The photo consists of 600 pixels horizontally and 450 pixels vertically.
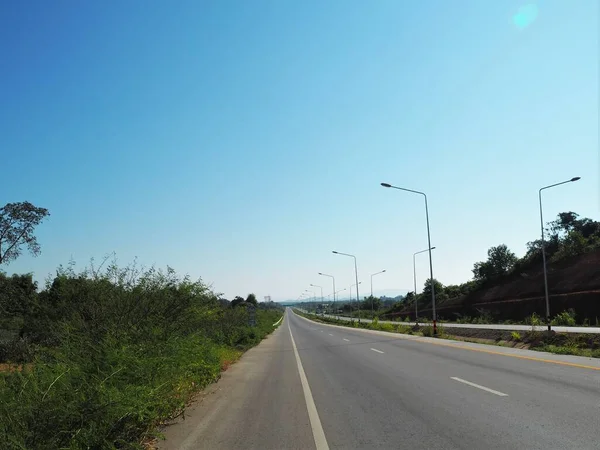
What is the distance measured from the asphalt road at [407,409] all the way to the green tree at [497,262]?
74670mm

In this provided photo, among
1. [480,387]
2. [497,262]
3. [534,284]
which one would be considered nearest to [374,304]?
[497,262]

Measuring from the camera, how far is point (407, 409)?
866 cm

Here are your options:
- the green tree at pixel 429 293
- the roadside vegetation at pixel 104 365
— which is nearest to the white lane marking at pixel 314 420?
the roadside vegetation at pixel 104 365

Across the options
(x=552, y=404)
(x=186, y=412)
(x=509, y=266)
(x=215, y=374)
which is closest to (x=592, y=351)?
(x=552, y=404)

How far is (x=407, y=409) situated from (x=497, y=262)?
86.5 metres

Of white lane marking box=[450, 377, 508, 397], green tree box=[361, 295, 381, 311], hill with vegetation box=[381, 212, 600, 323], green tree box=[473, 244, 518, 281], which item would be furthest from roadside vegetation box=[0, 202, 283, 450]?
green tree box=[361, 295, 381, 311]

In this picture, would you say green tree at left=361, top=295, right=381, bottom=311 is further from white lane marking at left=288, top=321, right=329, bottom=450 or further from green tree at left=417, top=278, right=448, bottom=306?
white lane marking at left=288, top=321, right=329, bottom=450

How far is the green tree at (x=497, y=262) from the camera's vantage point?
85.0m

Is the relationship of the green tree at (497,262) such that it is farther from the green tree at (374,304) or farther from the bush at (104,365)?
the bush at (104,365)

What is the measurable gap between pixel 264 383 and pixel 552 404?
749 centimetres

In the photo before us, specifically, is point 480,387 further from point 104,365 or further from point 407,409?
point 104,365

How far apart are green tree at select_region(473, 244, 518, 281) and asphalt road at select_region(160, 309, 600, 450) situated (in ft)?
245

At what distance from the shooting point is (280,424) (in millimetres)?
8008

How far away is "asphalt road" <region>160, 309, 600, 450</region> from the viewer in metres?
6.62
